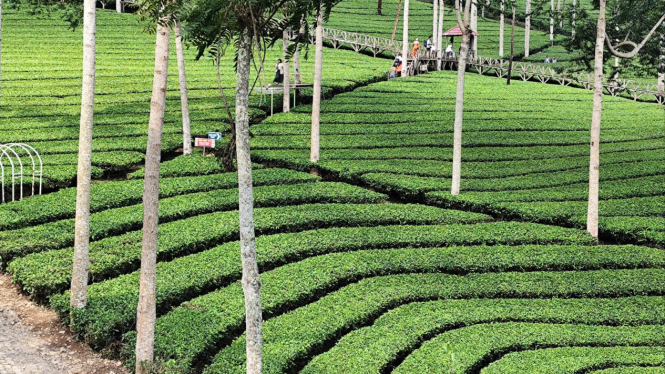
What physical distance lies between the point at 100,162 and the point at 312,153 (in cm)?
615

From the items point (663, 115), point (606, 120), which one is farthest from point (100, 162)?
point (663, 115)

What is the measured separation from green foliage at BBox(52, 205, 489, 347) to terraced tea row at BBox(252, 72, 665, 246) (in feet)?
7.32

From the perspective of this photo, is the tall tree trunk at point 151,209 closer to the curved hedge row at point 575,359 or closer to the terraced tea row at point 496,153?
the curved hedge row at point 575,359

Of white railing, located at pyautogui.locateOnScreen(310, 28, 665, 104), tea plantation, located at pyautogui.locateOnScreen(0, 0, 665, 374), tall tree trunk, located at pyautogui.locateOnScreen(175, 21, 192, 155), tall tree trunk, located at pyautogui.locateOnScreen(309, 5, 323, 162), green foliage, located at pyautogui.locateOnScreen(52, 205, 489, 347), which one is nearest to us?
green foliage, located at pyautogui.locateOnScreen(52, 205, 489, 347)

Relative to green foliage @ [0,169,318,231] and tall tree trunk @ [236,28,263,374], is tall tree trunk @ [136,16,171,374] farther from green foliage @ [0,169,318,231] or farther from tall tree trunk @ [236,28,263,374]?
green foliage @ [0,169,318,231]

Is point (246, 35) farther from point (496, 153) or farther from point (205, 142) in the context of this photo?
point (496, 153)

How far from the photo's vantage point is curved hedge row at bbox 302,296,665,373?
11.5m

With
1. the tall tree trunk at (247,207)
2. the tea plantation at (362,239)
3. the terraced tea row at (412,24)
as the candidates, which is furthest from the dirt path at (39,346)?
the terraced tea row at (412,24)

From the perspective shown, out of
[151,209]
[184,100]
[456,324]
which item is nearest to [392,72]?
[184,100]

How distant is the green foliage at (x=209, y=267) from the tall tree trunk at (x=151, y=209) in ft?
3.69

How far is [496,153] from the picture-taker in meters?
24.5

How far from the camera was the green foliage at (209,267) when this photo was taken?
12.0 m

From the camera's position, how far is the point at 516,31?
6456 cm

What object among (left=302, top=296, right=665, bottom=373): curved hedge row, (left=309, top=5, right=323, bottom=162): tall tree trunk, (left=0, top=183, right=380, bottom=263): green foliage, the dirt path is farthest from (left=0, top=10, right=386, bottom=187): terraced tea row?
the dirt path
